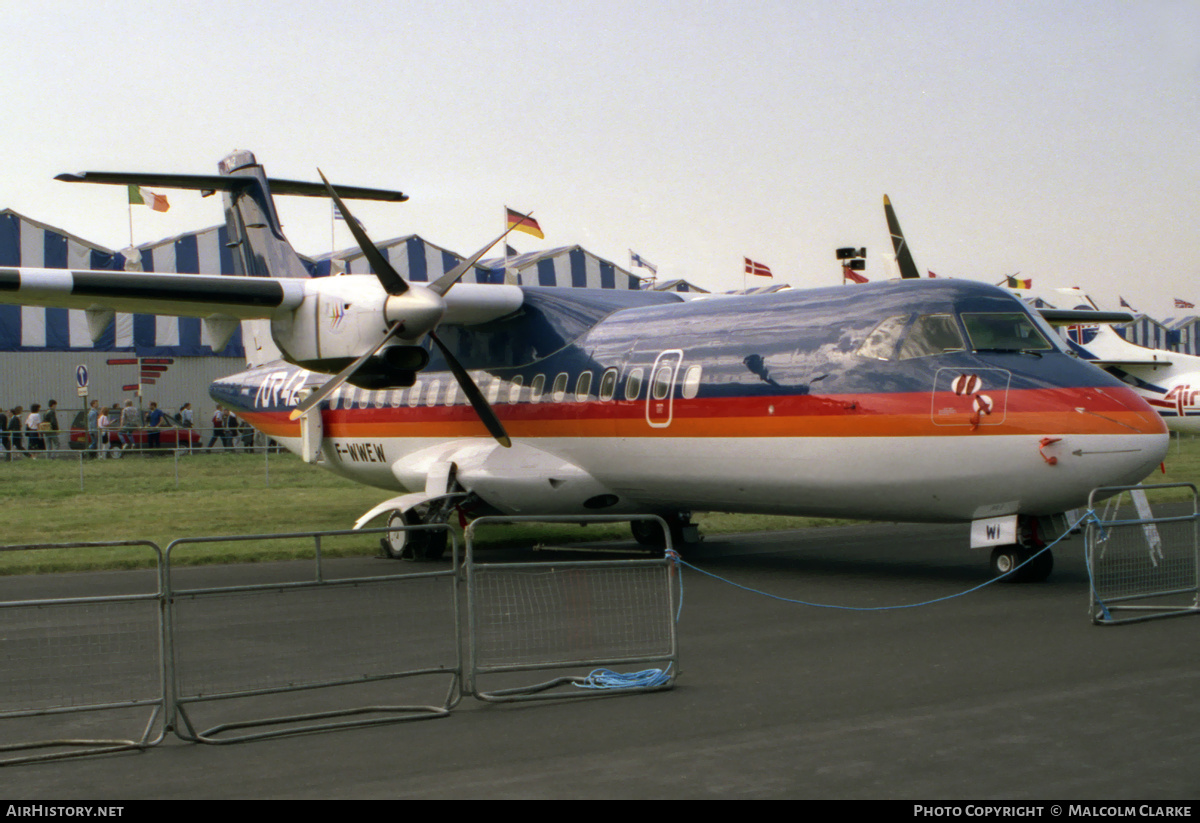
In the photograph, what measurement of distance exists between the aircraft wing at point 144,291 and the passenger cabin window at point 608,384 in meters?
3.95

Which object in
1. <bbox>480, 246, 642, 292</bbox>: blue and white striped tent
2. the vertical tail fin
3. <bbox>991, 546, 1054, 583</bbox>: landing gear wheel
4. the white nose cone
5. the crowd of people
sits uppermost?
<bbox>480, 246, 642, 292</bbox>: blue and white striped tent

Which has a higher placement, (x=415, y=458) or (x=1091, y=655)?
(x=415, y=458)

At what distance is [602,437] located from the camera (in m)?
14.7

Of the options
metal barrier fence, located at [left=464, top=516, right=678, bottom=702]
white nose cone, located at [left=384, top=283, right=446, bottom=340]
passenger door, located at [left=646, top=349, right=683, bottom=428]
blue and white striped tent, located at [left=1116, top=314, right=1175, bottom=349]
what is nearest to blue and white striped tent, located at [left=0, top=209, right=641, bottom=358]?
white nose cone, located at [left=384, top=283, right=446, bottom=340]

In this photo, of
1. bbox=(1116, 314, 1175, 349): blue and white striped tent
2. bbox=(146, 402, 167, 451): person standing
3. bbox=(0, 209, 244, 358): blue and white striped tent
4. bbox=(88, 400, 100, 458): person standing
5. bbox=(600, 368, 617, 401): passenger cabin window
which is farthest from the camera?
bbox=(1116, 314, 1175, 349): blue and white striped tent

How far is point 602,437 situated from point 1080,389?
567 centimetres

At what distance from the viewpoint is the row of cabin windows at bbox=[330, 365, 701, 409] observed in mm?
14062

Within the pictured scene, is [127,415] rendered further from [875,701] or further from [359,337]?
[875,701]

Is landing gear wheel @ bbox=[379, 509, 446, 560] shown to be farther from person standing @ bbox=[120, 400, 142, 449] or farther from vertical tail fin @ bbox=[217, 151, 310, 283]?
person standing @ bbox=[120, 400, 142, 449]

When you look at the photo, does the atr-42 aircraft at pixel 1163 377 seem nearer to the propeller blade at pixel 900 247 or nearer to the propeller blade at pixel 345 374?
the propeller blade at pixel 900 247

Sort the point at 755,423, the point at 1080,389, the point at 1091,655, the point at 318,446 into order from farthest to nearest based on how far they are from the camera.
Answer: the point at 318,446 < the point at 755,423 < the point at 1080,389 < the point at 1091,655

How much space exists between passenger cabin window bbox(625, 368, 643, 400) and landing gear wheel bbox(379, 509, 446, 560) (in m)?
3.27

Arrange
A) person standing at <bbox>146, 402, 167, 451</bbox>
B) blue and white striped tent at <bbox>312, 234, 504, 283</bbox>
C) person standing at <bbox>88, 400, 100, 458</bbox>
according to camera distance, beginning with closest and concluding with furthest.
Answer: person standing at <bbox>88, 400, 100, 458</bbox>
person standing at <bbox>146, 402, 167, 451</bbox>
blue and white striped tent at <bbox>312, 234, 504, 283</bbox>
